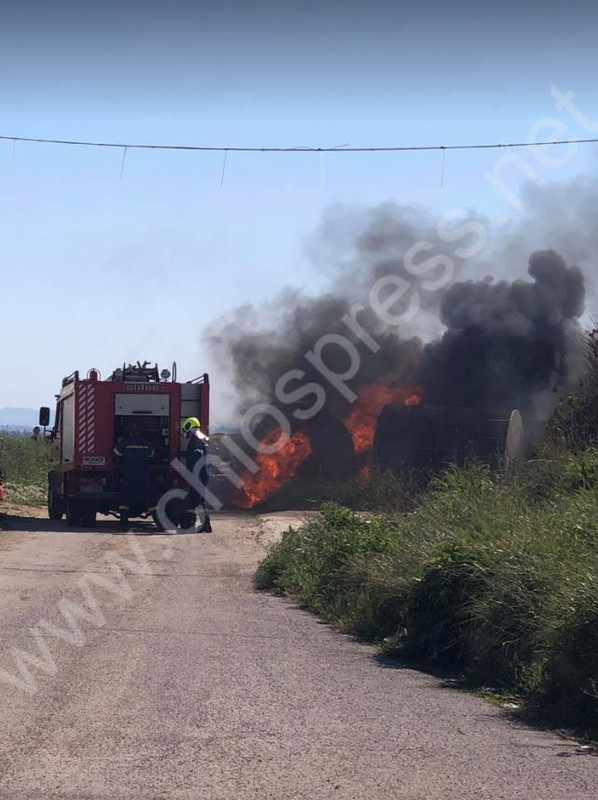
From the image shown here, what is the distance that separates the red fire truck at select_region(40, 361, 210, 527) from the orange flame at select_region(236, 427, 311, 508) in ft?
28.2

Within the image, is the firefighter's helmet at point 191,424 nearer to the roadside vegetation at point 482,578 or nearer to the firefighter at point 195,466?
the firefighter at point 195,466

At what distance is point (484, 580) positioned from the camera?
866 cm

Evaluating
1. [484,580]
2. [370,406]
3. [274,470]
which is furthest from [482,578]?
[370,406]

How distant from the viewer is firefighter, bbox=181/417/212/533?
66.9 feet

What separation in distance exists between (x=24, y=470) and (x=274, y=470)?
9.89 meters

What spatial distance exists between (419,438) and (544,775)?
881 inches

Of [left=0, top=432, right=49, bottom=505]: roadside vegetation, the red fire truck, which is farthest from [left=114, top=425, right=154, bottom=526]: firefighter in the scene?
[left=0, top=432, right=49, bottom=505]: roadside vegetation

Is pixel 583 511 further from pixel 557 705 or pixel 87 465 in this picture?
pixel 87 465

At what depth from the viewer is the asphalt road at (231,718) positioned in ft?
17.2

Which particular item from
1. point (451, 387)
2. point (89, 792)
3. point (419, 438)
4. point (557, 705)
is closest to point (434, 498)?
point (557, 705)

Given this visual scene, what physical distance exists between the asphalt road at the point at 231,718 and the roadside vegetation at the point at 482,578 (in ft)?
1.37

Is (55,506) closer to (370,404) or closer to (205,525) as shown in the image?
(205,525)

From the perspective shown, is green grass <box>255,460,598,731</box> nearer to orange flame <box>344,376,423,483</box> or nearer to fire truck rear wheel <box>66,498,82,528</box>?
fire truck rear wheel <box>66,498,82,528</box>

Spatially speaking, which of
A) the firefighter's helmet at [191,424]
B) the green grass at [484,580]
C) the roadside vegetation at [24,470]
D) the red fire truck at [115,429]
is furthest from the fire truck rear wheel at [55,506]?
the green grass at [484,580]
